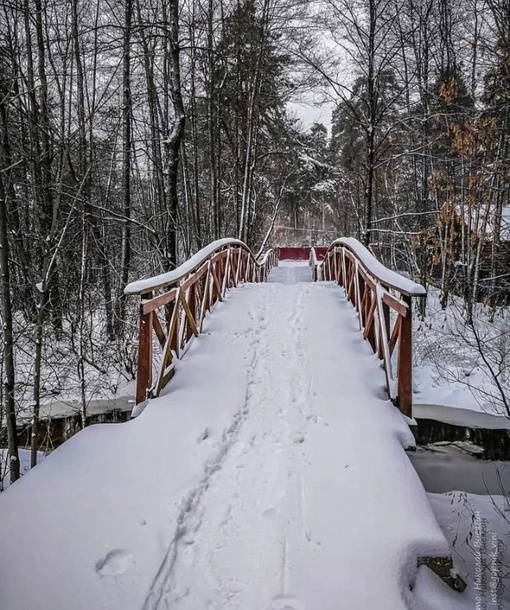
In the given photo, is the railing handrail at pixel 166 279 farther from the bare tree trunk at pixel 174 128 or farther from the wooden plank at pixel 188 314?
the bare tree trunk at pixel 174 128

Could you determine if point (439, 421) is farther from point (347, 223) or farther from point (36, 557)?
point (347, 223)

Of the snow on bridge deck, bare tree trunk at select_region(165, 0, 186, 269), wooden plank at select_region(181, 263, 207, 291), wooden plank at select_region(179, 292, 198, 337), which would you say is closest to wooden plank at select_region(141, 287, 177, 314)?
wooden plank at select_region(179, 292, 198, 337)

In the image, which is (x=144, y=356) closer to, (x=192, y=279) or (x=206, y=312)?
(x=192, y=279)

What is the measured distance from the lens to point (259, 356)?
5.27m

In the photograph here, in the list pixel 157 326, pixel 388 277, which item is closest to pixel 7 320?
pixel 157 326

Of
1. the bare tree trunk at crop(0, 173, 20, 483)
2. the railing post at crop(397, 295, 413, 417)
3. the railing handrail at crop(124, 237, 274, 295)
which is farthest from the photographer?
the railing handrail at crop(124, 237, 274, 295)

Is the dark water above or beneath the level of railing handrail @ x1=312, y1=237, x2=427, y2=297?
beneath

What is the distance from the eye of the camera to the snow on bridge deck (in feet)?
6.89

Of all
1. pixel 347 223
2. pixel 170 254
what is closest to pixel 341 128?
pixel 347 223

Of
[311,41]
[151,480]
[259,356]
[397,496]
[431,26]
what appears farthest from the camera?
[431,26]

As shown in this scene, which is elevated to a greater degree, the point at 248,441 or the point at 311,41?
the point at 311,41

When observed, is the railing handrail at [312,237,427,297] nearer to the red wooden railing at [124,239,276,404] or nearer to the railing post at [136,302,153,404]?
the red wooden railing at [124,239,276,404]

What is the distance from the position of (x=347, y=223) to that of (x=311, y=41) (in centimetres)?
1746

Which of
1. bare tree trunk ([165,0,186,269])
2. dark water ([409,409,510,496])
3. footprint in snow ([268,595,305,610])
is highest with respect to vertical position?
bare tree trunk ([165,0,186,269])
